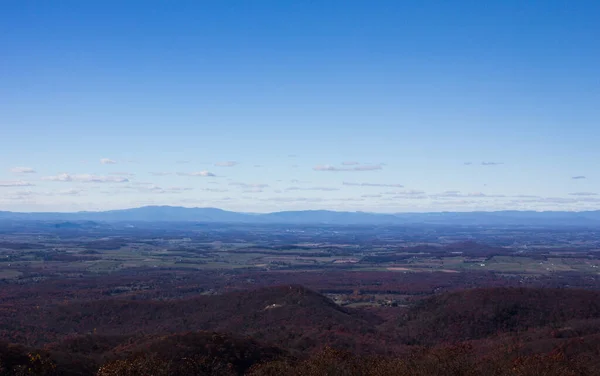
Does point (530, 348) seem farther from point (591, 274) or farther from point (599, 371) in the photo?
point (591, 274)

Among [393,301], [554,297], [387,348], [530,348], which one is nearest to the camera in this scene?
[530,348]

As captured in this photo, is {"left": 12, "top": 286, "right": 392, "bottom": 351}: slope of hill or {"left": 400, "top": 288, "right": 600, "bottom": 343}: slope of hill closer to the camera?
{"left": 12, "top": 286, "right": 392, "bottom": 351}: slope of hill

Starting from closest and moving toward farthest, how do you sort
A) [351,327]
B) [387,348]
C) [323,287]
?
1. [387,348]
2. [351,327]
3. [323,287]

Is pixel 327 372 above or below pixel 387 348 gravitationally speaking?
above

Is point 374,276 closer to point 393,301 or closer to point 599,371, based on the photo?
point 393,301

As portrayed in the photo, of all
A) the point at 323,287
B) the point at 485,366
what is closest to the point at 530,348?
the point at 485,366

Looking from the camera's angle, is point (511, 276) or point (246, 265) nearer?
point (511, 276)

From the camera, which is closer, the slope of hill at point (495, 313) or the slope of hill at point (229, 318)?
the slope of hill at point (229, 318)

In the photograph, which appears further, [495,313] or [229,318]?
[229,318]

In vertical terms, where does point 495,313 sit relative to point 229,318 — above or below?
above
